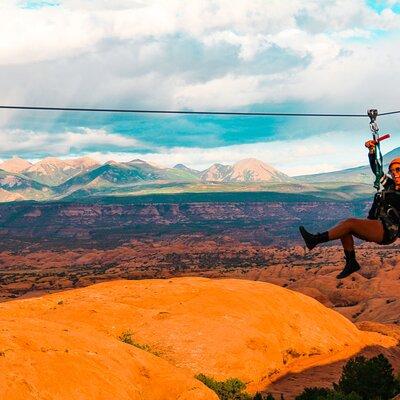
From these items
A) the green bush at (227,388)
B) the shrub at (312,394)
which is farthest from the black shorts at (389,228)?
the green bush at (227,388)

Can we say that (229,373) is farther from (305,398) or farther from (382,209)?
(382,209)

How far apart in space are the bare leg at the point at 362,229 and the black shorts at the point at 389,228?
3.5 inches

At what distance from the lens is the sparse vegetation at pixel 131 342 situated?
36.5 metres

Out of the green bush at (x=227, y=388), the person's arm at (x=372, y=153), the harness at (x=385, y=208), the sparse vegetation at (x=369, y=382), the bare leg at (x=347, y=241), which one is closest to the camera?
the harness at (x=385, y=208)

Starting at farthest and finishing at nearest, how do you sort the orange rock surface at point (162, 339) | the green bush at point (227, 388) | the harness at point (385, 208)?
the green bush at point (227, 388), the orange rock surface at point (162, 339), the harness at point (385, 208)

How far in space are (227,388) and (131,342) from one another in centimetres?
711

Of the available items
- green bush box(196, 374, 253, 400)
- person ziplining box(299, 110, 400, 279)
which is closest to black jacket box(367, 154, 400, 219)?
person ziplining box(299, 110, 400, 279)

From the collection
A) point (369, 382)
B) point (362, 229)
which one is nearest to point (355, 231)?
point (362, 229)

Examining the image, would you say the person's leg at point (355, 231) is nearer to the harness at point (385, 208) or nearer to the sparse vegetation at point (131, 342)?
the harness at point (385, 208)

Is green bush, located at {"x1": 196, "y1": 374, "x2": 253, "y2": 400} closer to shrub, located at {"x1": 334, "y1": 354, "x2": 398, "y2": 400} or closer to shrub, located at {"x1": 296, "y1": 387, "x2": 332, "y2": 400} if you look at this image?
shrub, located at {"x1": 296, "y1": 387, "x2": 332, "y2": 400}

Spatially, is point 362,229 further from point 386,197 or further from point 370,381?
point 370,381

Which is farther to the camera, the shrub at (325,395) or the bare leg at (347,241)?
the shrub at (325,395)

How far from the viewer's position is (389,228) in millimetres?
13719

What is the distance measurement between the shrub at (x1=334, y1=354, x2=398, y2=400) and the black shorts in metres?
22.7
